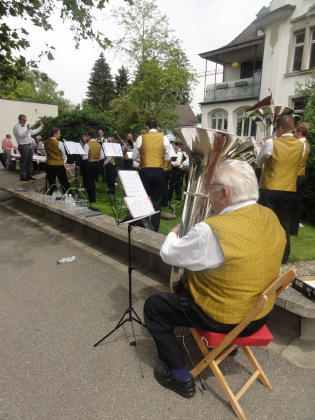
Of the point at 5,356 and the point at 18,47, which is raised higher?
the point at 18,47

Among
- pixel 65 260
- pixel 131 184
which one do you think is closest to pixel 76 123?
pixel 65 260

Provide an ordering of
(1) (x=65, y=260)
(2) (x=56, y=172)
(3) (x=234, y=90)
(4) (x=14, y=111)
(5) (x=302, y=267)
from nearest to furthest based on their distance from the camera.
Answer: (5) (x=302, y=267) → (1) (x=65, y=260) → (2) (x=56, y=172) → (3) (x=234, y=90) → (4) (x=14, y=111)

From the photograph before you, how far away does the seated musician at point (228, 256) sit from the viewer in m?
1.66

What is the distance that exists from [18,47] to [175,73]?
54.2 ft

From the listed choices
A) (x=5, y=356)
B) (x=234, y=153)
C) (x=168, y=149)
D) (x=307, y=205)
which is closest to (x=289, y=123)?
(x=234, y=153)

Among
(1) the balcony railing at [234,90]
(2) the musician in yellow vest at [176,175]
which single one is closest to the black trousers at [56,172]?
(2) the musician in yellow vest at [176,175]

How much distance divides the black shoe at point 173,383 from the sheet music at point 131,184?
1409mm

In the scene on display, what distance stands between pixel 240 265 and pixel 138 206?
1.11 m

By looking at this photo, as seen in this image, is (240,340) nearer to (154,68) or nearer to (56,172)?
(56,172)

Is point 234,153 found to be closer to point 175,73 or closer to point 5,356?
point 5,356

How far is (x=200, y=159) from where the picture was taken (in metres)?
2.39

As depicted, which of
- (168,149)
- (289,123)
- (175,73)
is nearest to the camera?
(289,123)

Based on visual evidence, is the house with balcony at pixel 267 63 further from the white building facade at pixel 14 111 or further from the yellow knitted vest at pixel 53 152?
the white building facade at pixel 14 111

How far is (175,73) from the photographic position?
67.2 ft
